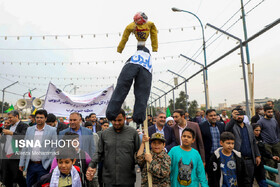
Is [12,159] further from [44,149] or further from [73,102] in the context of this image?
[73,102]

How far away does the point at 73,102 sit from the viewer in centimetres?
816

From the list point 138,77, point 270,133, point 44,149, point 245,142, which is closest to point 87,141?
point 44,149

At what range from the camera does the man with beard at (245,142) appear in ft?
13.6

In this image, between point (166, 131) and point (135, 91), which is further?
point (166, 131)

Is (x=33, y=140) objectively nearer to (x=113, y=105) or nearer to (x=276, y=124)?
(x=113, y=105)

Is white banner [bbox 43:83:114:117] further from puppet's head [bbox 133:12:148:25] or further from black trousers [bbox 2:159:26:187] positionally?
puppet's head [bbox 133:12:148:25]

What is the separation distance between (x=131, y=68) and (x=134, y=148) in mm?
1173

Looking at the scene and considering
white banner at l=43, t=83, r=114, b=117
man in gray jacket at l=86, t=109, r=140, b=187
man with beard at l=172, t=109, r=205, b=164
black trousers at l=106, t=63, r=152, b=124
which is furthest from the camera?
white banner at l=43, t=83, r=114, b=117

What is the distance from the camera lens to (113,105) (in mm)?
2559

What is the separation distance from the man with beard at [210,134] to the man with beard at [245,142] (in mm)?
456

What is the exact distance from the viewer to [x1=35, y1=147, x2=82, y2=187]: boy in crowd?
283cm

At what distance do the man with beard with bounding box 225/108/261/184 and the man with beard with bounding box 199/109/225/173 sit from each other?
456 millimetres

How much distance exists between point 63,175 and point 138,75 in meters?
1.70

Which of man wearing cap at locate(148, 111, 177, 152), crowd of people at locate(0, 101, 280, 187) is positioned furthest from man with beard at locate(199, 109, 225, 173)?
man wearing cap at locate(148, 111, 177, 152)
